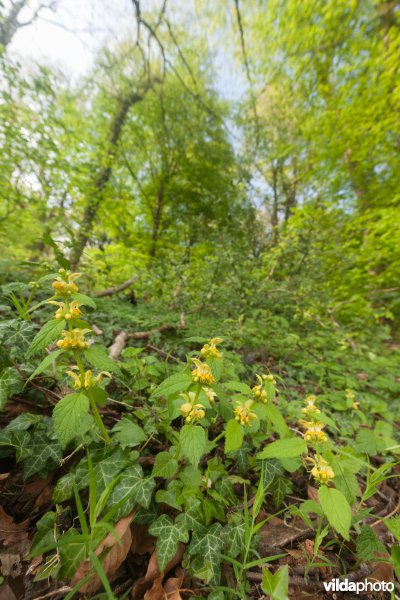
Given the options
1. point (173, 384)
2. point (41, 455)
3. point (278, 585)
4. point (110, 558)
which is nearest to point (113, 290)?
point (41, 455)

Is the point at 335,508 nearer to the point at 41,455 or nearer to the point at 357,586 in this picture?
the point at 357,586

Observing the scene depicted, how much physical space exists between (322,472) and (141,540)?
2.32 ft

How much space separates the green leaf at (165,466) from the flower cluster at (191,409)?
0.19 m

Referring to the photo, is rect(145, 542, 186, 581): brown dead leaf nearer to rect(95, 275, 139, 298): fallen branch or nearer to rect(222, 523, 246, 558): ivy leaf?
rect(222, 523, 246, 558): ivy leaf

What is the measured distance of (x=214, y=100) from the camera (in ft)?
22.5

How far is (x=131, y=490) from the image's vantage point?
764 mm

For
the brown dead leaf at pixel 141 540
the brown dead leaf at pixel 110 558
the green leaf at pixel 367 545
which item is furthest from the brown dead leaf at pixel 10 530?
the green leaf at pixel 367 545

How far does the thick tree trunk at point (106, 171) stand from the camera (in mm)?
5470

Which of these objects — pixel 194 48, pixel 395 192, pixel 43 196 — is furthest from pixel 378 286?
pixel 43 196

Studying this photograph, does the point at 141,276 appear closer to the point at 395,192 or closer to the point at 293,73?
the point at 395,192

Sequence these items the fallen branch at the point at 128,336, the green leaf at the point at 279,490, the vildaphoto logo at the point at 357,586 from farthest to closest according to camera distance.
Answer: the fallen branch at the point at 128,336, the green leaf at the point at 279,490, the vildaphoto logo at the point at 357,586

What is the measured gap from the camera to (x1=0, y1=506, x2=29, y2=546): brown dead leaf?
2.42ft

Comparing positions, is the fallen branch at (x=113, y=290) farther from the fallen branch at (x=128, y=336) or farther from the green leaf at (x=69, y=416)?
the green leaf at (x=69, y=416)

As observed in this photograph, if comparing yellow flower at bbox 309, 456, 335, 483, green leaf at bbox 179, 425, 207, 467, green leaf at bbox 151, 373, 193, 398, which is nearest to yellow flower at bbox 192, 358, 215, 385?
green leaf at bbox 151, 373, 193, 398
